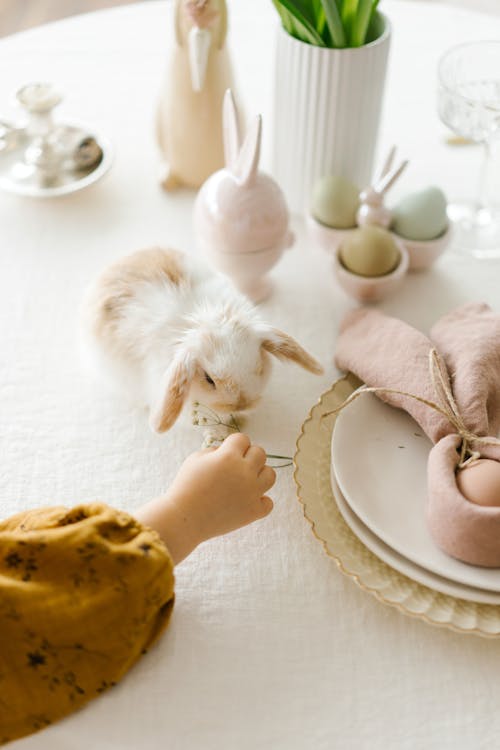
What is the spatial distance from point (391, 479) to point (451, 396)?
8 centimetres

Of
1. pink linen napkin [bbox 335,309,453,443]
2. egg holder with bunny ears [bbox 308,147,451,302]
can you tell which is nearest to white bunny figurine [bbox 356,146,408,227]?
egg holder with bunny ears [bbox 308,147,451,302]

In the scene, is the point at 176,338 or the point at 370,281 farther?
the point at 370,281

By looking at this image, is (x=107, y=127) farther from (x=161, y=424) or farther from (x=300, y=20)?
(x=161, y=424)

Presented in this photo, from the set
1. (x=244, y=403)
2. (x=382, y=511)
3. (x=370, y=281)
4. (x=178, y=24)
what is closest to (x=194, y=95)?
(x=178, y=24)

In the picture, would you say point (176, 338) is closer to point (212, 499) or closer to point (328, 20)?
point (212, 499)

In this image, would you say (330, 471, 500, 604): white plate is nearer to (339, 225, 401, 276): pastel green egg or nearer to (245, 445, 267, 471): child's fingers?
(245, 445, 267, 471): child's fingers

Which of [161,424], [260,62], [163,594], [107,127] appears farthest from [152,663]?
[260,62]

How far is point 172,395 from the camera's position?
62 cm

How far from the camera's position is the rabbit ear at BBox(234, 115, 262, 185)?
713 millimetres

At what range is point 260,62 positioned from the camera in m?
1.13

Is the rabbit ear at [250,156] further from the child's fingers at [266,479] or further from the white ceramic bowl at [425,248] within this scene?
the child's fingers at [266,479]

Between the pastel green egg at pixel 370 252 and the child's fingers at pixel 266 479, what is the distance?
0.26m

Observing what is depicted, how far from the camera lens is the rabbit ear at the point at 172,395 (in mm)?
624

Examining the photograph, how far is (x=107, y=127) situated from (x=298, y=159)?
0.95 feet
